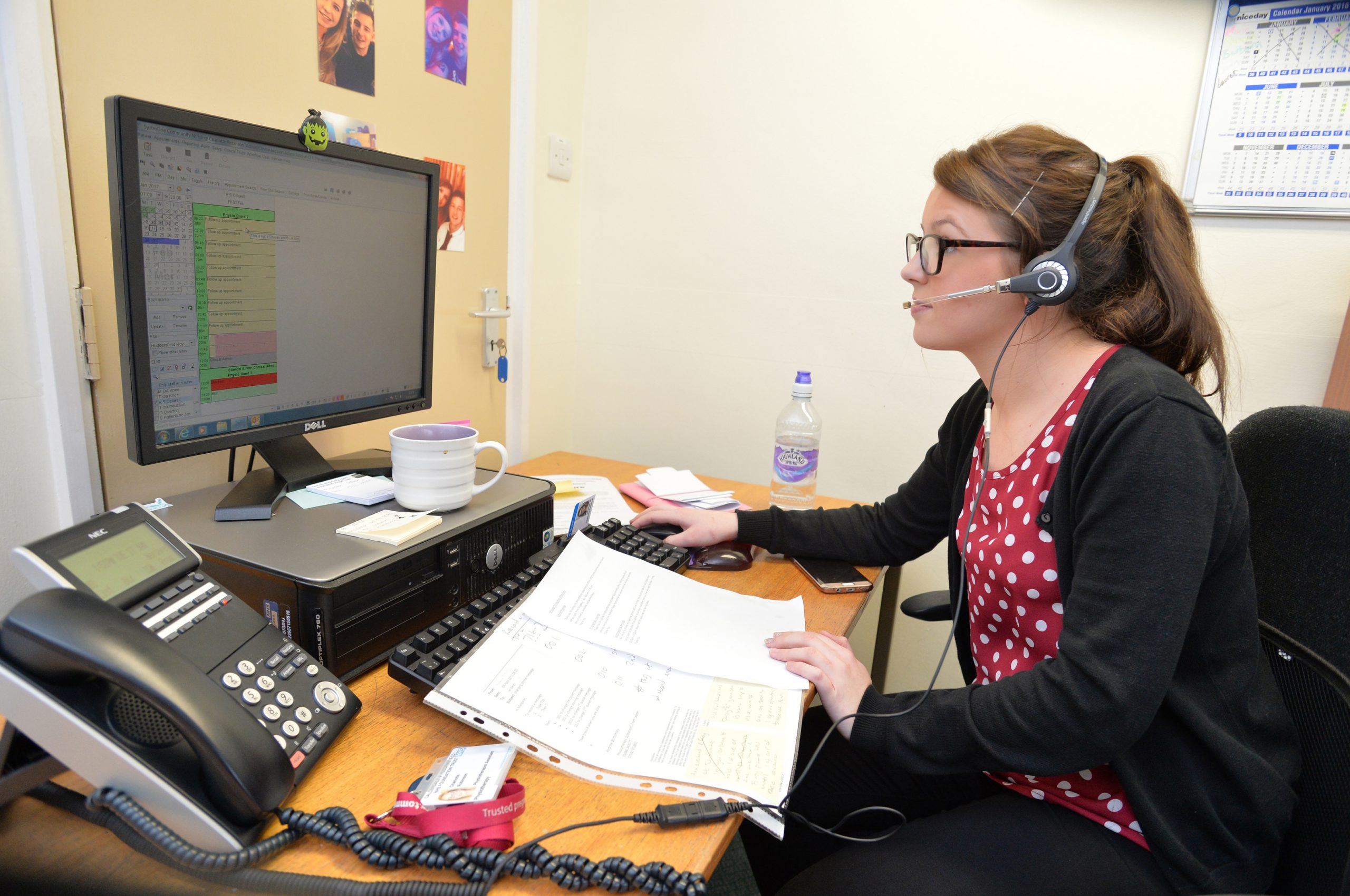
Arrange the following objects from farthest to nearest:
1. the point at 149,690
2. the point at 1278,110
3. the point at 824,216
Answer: the point at 824,216 → the point at 1278,110 → the point at 149,690

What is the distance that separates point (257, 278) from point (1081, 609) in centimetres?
94

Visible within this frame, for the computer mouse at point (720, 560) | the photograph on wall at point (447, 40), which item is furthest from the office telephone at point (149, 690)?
the photograph on wall at point (447, 40)

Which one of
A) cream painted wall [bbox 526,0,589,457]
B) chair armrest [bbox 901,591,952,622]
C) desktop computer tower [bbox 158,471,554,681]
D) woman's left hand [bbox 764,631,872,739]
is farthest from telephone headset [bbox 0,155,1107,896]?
cream painted wall [bbox 526,0,589,457]

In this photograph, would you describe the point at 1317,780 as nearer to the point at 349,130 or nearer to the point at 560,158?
the point at 349,130

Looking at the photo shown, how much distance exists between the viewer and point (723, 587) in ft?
3.49

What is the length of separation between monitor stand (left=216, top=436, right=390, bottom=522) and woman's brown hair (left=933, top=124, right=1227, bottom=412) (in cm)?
87

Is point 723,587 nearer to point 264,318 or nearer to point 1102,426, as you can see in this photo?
point 1102,426

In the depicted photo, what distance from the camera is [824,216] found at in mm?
1687

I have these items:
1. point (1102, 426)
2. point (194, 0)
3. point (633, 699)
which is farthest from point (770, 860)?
point (194, 0)

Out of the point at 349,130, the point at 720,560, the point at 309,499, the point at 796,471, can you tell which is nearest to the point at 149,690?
the point at 309,499

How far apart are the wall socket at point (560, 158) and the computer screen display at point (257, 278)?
2.45 feet

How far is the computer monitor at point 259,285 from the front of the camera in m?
0.74

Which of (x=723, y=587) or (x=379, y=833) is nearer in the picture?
(x=379, y=833)

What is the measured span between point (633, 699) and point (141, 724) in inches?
15.2
